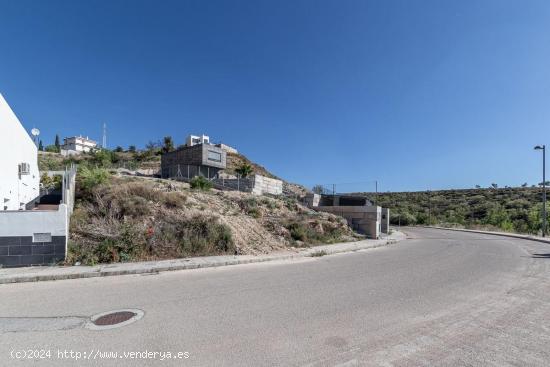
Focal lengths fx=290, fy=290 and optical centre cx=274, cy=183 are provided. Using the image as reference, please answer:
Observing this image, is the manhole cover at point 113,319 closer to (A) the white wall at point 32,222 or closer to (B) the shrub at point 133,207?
(A) the white wall at point 32,222

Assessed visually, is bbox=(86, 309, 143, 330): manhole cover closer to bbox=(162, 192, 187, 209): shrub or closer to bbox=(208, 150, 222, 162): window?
bbox=(162, 192, 187, 209): shrub

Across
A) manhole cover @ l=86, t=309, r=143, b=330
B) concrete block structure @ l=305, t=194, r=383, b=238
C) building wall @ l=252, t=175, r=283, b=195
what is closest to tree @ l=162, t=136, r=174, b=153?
building wall @ l=252, t=175, r=283, b=195

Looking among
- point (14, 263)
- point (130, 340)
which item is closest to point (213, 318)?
point (130, 340)

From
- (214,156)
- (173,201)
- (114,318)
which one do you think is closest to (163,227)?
(173,201)

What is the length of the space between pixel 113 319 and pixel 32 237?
6140mm

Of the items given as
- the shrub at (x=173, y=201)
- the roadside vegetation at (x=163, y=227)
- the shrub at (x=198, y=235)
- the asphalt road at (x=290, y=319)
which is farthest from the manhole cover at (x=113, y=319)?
the shrub at (x=173, y=201)

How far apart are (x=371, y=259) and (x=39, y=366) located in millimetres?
10793

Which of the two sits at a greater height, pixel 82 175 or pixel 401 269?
pixel 82 175

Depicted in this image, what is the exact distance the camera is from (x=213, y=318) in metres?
4.96

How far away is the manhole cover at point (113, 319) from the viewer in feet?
15.1

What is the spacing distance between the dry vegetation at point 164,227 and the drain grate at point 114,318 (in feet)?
15.6

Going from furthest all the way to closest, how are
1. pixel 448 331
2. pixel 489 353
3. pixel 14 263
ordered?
pixel 14 263 < pixel 448 331 < pixel 489 353

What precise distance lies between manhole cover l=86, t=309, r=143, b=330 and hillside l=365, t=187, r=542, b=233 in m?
26.3

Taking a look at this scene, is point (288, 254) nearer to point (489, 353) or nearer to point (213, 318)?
point (213, 318)
